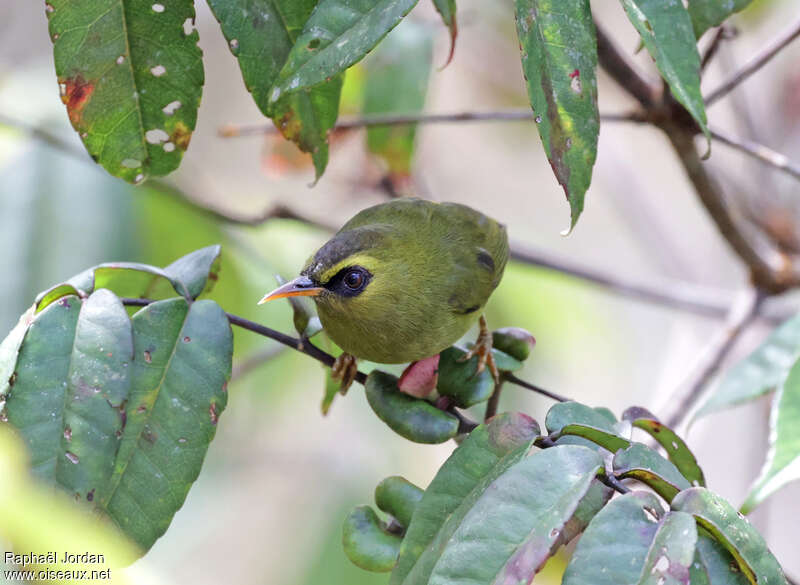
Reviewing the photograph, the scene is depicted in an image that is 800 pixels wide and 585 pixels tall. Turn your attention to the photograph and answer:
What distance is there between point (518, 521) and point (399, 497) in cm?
41

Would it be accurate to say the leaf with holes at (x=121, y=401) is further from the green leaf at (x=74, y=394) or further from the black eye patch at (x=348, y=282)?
the black eye patch at (x=348, y=282)

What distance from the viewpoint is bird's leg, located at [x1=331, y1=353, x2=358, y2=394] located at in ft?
7.38

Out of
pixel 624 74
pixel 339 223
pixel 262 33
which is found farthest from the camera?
pixel 339 223

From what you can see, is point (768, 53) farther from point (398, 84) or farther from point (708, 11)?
point (398, 84)

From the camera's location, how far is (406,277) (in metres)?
2.58

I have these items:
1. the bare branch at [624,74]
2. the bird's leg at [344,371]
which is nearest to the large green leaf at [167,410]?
the bird's leg at [344,371]

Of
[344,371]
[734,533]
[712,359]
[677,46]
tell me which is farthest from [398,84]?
[734,533]

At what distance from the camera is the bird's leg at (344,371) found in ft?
7.38

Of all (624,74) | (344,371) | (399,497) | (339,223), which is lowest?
(339,223)

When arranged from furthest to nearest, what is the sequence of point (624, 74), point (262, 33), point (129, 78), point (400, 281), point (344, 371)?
point (400, 281) → point (344, 371) → point (624, 74) → point (129, 78) → point (262, 33)

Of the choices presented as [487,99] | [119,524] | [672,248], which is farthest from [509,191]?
[119,524]

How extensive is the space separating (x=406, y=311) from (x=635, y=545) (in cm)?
135

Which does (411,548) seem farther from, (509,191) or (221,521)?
(509,191)

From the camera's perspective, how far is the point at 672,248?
192 inches
